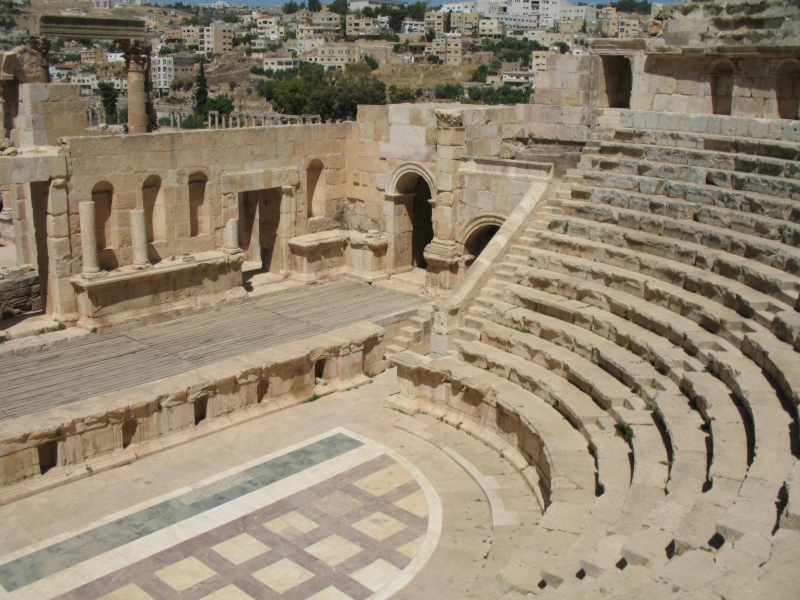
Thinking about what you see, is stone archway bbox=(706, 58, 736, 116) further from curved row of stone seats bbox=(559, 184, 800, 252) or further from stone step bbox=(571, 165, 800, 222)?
curved row of stone seats bbox=(559, 184, 800, 252)

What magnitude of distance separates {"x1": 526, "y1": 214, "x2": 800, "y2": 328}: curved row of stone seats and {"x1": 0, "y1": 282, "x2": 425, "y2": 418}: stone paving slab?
11.4 ft

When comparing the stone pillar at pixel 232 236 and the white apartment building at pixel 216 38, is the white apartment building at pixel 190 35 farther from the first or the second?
the stone pillar at pixel 232 236

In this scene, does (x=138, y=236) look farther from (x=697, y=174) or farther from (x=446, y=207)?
(x=697, y=174)

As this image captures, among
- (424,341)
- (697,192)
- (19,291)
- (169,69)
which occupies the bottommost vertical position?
(424,341)

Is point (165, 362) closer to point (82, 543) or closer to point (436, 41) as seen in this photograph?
point (82, 543)

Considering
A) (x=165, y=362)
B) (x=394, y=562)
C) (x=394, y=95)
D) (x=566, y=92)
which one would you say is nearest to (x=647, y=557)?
(x=394, y=562)

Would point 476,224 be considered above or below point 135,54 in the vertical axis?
below

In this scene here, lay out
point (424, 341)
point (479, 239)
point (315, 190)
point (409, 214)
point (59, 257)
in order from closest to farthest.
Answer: point (59, 257), point (424, 341), point (479, 239), point (409, 214), point (315, 190)

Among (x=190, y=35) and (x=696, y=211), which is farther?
(x=190, y=35)

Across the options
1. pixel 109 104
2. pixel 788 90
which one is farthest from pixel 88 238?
pixel 109 104

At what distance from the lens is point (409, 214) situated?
59.4ft

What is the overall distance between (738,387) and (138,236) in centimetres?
996

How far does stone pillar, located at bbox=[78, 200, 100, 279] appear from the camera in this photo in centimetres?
1411

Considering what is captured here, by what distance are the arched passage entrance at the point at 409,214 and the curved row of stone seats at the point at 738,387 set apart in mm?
4656
